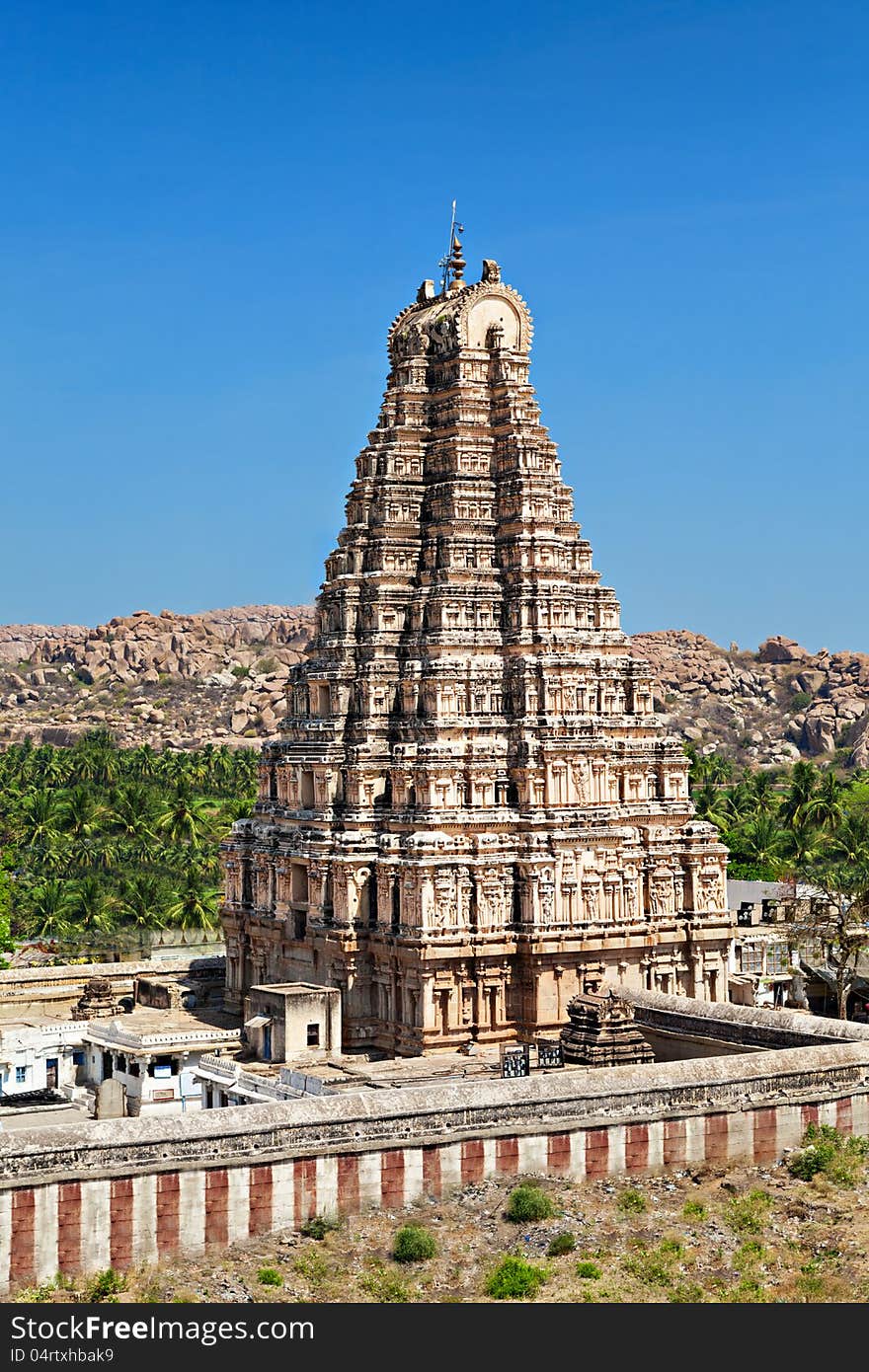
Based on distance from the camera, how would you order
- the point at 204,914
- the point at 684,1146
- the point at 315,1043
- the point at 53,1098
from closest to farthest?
the point at 684,1146
the point at 53,1098
the point at 315,1043
the point at 204,914

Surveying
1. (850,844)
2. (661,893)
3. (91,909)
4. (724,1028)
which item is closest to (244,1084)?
(724,1028)

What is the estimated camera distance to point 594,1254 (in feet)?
98.1

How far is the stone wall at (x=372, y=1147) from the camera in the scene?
1134 inches

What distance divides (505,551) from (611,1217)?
63.5 ft

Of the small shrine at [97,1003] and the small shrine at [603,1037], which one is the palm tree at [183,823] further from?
the small shrine at [603,1037]

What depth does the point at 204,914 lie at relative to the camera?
67750 millimetres

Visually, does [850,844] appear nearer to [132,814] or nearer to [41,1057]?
[132,814]

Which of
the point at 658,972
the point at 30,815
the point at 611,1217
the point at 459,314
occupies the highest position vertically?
the point at 459,314

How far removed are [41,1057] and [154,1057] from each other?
346cm

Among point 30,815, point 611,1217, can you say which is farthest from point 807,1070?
point 30,815

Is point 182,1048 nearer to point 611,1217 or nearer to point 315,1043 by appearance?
point 315,1043

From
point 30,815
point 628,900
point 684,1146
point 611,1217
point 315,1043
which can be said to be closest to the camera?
point 611,1217

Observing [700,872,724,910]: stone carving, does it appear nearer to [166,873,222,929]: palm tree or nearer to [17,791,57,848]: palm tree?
[166,873,222,929]: palm tree

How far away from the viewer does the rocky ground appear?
1112 inches
